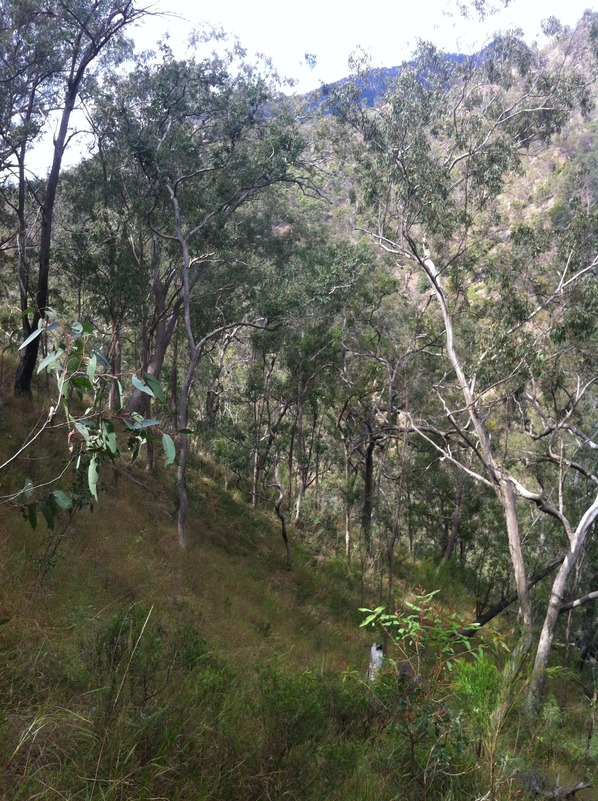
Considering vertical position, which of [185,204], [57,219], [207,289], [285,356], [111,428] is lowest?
[285,356]

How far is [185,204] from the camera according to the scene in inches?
535

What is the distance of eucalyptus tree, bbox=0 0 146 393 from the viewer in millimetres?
11094

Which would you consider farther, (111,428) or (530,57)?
(530,57)

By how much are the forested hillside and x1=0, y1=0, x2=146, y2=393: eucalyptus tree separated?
0.07 metres

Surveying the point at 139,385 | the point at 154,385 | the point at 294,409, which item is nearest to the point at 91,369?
the point at 139,385

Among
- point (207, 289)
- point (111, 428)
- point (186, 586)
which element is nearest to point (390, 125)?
point (207, 289)

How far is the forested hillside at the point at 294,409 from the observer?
9.84ft

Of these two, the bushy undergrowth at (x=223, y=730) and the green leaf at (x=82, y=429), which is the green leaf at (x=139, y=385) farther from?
the bushy undergrowth at (x=223, y=730)

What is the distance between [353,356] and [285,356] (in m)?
2.08

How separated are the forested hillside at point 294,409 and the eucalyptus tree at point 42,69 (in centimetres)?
7

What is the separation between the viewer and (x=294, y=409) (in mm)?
22969

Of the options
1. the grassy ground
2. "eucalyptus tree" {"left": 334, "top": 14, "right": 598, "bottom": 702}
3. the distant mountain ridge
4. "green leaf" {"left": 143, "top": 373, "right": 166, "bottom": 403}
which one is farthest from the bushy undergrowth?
the distant mountain ridge

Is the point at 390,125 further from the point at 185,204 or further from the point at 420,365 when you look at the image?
the point at 420,365

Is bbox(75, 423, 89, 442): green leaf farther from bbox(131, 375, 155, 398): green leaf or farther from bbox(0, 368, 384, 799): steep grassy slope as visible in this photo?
bbox(0, 368, 384, 799): steep grassy slope
